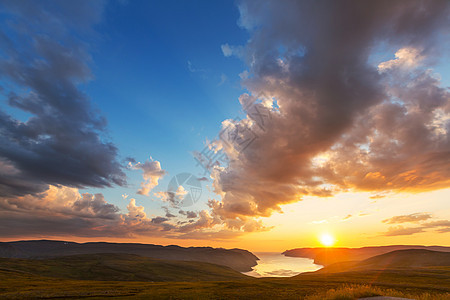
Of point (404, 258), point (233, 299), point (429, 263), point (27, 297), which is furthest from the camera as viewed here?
point (404, 258)

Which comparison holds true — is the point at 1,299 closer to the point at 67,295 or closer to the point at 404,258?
the point at 67,295

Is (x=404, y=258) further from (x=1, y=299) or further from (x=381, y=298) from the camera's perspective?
(x=1, y=299)

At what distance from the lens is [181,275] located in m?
148

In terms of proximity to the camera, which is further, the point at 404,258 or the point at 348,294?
the point at 404,258

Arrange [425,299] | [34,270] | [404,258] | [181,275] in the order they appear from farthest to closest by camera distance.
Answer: [404,258] → [181,275] → [34,270] → [425,299]

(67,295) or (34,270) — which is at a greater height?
(67,295)

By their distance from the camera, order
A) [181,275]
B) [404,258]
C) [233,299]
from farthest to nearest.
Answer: [404,258], [181,275], [233,299]

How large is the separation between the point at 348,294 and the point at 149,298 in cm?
3357

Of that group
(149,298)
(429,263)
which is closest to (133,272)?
(149,298)

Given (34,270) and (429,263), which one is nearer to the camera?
(34,270)

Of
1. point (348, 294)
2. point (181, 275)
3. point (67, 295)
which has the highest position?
point (348, 294)

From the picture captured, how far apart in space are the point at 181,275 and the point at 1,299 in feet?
400

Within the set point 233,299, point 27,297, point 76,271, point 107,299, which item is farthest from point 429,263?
point 76,271

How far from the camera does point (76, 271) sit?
150 m
